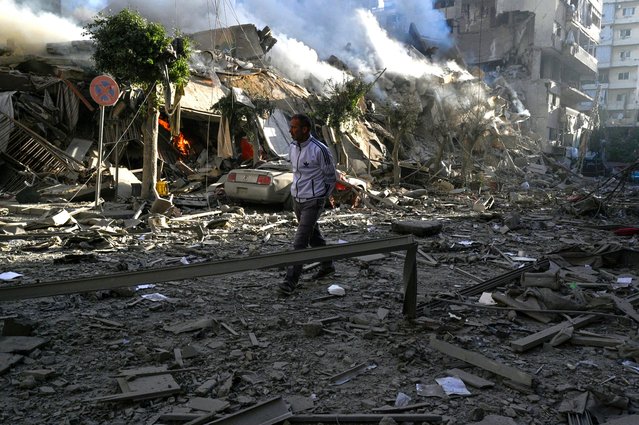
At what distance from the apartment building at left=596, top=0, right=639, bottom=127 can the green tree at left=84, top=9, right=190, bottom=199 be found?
267 feet

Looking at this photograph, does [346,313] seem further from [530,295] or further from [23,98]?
[23,98]

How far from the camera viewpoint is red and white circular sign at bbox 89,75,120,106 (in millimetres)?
11250

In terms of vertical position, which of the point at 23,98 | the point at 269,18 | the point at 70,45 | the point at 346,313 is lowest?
the point at 346,313

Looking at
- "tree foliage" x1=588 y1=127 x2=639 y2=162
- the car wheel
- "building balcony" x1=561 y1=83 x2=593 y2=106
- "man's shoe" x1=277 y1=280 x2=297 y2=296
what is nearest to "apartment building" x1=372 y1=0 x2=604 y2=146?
"building balcony" x1=561 y1=83 x2=593 y2=106

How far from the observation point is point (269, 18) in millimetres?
47594

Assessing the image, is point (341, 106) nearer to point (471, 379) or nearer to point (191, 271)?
point (191, 271)

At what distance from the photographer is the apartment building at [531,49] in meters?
51.7

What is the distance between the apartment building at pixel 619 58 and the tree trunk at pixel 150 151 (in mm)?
81438

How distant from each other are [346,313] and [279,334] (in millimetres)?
867

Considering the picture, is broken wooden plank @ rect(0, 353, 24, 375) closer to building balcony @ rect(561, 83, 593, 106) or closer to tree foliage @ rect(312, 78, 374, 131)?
tree foliage @ rect(312, 78, 374, 131)

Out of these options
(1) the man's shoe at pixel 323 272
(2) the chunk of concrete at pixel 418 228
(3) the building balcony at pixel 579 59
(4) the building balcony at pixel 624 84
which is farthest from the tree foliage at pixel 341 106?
(4) the building balcony at pixel 624 84

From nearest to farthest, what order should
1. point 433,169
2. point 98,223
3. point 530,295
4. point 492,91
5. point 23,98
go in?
point 530,295, point 98,223, point 23,98, point 433,169, point 492,91

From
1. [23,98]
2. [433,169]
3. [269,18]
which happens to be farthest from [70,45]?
[269,18]

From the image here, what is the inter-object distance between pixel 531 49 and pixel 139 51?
51.5m
